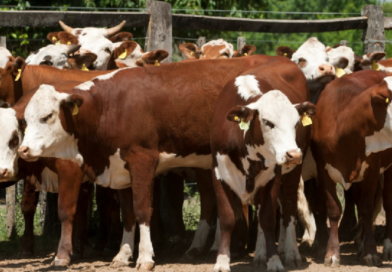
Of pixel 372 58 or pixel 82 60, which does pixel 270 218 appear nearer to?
pixel 372 58

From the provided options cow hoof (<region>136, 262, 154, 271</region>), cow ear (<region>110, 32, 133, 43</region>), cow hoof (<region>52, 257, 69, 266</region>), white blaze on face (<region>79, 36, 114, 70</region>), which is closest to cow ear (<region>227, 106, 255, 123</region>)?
cow hoof (<region>136, 262, 154, 271</region>)

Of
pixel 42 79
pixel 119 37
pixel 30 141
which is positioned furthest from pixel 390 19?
pixel 30 141

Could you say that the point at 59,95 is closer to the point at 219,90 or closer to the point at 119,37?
the point at 219,90

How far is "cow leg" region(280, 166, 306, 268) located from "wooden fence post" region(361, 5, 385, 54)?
13.1 feet

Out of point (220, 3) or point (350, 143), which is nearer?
point (350, 143)

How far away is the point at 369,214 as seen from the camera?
7820 millimetres

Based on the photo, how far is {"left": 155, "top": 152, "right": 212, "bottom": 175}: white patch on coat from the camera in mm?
8094

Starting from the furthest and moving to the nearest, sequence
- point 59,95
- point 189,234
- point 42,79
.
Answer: point 189,234 < point 42,79 < point 59,95

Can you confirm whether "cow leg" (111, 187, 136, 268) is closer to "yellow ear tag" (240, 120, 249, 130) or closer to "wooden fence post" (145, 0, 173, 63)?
"yellow ear tag" (240, 120, 249, 130)

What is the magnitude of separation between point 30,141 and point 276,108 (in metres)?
2.32

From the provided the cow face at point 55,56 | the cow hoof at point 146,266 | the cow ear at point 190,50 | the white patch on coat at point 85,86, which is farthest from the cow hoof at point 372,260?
the cow ear at point 190,50

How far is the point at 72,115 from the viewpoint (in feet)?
25.6

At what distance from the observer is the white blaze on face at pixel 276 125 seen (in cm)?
674

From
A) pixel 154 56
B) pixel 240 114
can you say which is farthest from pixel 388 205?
pixel 154 56
